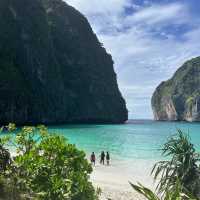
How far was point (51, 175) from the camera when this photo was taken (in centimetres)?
971

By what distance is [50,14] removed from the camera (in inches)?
6531

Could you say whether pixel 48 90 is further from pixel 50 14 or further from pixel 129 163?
pixel 129 163

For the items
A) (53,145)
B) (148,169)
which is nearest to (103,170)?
(148,169)

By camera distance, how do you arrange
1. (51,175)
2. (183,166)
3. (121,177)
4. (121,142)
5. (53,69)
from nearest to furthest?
(51,175), (183,166), (121,177), (121,142), (53,69)

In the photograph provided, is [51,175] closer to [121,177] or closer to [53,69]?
[121,177]

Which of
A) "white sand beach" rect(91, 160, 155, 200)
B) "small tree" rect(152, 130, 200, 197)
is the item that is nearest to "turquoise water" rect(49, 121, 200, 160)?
"small tree" rect(152, 130, 200, 197)

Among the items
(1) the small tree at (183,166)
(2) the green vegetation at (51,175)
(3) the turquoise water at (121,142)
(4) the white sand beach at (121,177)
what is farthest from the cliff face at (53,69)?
(1) the small tree at (183,166)

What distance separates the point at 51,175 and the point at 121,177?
727 inches

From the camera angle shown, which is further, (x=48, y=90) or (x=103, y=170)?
(x=48, y=90)

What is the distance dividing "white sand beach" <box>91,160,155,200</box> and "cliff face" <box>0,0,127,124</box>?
7612 centimetres

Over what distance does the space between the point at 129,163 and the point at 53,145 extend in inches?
1015

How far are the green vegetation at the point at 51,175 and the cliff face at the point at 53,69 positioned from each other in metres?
96.9

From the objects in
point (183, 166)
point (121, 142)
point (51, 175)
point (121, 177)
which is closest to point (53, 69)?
point (121, 142)

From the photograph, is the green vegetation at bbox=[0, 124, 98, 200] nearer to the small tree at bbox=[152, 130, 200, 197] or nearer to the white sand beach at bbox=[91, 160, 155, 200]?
the small tree at bbox=[152, 130, 200, 197]
